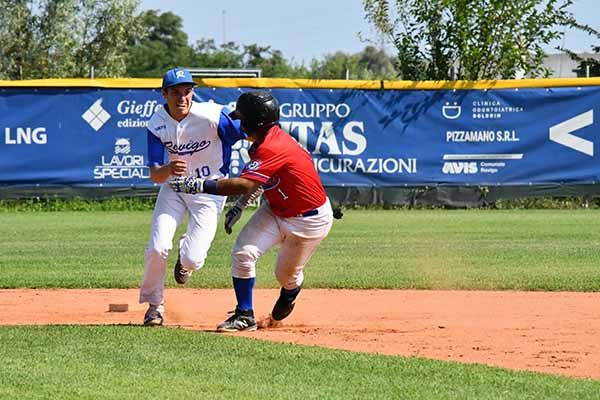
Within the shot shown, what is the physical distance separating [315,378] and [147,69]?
69919 millimetres

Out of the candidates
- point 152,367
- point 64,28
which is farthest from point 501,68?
point 64,28

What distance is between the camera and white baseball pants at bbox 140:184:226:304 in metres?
9.16

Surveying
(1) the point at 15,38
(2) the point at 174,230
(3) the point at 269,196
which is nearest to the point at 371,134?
(2) the point at 174,230

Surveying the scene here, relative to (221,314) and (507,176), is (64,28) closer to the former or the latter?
A: (507,176)

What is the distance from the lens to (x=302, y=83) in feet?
74.8

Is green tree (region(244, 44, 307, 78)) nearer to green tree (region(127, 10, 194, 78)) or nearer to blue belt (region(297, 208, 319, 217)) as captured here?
green tree (region(127, 10, 194, 78))

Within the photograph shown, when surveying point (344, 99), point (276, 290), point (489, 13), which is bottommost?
point (276, 290)

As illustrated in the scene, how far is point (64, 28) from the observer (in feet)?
143

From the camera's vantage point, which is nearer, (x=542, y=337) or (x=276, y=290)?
(x=542, y=337)

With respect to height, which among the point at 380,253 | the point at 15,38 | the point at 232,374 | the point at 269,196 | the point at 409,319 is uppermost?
the point at 15,38

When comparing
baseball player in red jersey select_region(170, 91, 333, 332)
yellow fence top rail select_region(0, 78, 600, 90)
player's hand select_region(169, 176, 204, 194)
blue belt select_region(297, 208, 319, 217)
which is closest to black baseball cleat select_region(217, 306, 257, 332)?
baseball player in red jersey select_region(170, 91, 333, 332)

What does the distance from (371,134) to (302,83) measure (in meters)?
1.55

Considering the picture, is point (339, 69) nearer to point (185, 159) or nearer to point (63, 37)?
point (63, 37)

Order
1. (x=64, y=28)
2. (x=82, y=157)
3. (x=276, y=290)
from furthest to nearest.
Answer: (x=64, y=28), (x=82, y=157), (x=276, y=290)
